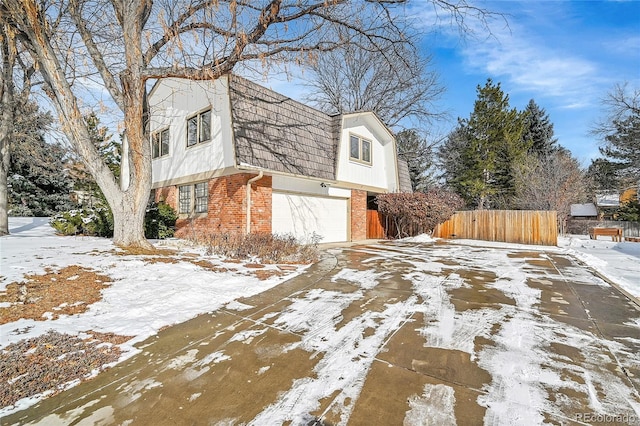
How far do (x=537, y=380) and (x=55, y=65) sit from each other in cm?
980

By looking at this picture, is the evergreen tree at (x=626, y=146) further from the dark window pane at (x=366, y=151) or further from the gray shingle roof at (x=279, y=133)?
the gray shingle roof at (x=279, y=133)

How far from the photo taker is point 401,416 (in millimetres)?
2014

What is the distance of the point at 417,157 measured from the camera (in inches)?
1034

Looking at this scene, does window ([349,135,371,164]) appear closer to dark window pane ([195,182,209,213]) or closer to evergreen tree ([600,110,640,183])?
dark window pane ([195,182,209,213])

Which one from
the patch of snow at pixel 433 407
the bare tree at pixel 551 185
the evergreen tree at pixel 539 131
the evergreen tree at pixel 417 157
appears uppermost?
the evergreen tree at pixel 539 131

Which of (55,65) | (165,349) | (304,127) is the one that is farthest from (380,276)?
(55,65)

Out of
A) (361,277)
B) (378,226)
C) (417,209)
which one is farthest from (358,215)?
(361,277)

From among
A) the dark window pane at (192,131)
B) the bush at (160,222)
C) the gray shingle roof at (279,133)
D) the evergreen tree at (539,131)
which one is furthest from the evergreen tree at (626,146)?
the bush at (160,222)

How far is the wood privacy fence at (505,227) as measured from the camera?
1368 centimetres

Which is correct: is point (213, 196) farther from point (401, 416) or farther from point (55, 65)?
point (401, 416)

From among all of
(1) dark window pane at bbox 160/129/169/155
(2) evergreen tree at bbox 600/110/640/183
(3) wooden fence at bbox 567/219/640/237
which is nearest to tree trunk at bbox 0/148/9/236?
(1) dark window pane at bbox 160/129/169/155

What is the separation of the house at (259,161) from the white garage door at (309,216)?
4cm

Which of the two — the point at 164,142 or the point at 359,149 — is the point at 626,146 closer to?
the point at 359,149

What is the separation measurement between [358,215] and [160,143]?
30.4ft
